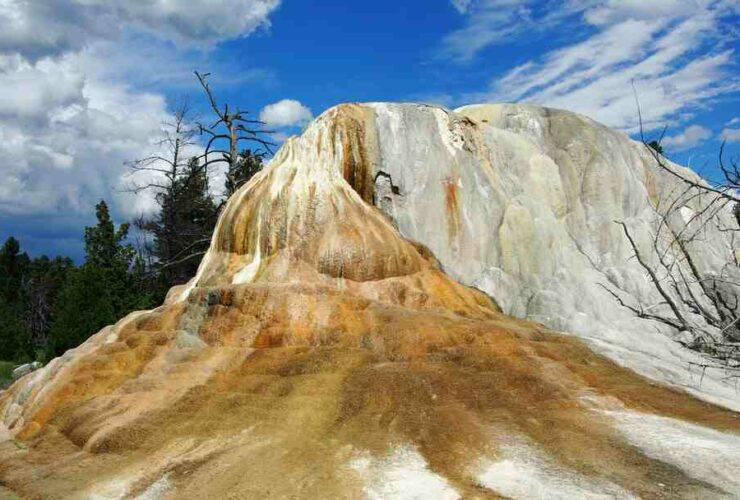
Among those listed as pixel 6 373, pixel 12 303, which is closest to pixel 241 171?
pixel 6 373

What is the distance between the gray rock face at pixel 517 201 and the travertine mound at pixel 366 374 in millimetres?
67

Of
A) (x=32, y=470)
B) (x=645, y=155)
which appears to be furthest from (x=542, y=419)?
(x=645, y=155)

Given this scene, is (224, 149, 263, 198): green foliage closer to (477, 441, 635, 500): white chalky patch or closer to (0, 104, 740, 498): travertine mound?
(0, 104, 740, 498): travertine mound

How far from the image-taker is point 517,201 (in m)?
17.8

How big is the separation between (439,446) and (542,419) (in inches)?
63.4

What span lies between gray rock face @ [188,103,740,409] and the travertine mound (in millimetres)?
67

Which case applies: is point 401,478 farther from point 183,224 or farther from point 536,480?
point 183,224

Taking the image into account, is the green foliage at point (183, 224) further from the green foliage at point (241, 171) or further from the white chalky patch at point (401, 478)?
the white chalky patch at point (401, 478)

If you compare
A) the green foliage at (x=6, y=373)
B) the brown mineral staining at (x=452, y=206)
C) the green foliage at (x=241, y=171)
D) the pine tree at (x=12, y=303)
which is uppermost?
the green foliage at (x=241, y=171)

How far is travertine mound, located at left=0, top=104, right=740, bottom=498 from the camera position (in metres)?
8.33

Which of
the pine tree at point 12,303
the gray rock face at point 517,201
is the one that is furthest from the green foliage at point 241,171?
the pine tree at point 12,303

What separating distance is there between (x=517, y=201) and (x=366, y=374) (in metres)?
8.83

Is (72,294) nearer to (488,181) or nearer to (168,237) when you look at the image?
(168,237)

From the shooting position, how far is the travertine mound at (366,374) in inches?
328
